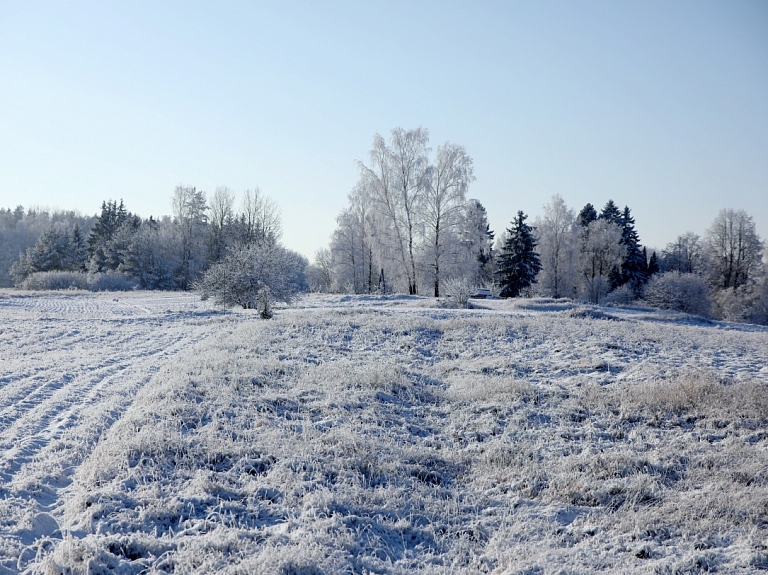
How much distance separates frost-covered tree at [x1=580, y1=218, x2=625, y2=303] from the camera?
55.3 m

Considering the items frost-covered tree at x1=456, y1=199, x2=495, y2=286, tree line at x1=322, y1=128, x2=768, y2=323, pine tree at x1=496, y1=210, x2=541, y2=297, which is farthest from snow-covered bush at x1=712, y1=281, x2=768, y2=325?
frost-covered tree at x1=456, y1=199, x2=495, y2=286

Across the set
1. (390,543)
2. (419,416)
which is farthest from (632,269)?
(390,543)

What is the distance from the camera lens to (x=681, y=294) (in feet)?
150

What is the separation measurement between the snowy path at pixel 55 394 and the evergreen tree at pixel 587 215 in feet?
166

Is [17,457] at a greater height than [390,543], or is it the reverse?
[17,457]

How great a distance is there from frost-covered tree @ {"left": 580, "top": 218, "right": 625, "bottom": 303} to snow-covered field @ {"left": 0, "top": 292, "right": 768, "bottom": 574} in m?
44.5

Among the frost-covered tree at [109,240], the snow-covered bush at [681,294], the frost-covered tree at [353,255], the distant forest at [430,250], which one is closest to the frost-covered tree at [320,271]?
the distant forest at [430,250]

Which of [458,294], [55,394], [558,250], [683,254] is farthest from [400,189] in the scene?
[683,254]

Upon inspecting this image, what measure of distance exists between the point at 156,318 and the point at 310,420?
18913mm

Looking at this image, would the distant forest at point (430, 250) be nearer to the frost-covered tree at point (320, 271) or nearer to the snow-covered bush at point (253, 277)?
the frost-covered tree at point (320, 271)

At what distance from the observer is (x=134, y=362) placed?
511 inches

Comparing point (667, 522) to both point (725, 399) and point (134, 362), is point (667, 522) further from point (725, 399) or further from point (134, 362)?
point (134, 362)

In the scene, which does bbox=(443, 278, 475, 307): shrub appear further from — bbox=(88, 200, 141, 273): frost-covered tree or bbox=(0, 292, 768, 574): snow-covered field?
bbox=(88, 200, 141, 273): frost-covered tree

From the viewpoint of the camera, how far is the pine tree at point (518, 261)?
48.2 metres
